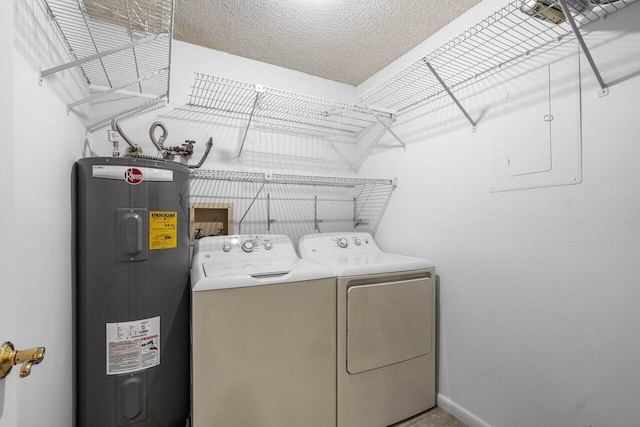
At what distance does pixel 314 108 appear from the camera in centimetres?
221

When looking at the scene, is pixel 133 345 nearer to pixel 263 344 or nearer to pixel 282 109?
pixel 263 344

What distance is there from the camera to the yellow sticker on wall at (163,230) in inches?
52.7

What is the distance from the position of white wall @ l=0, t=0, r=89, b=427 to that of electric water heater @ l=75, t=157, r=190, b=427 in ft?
0.21

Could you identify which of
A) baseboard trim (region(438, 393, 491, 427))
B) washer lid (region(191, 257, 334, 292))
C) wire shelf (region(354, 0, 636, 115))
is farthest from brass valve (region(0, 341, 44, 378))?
baseboard trim (region(438, 393, 491, 427))

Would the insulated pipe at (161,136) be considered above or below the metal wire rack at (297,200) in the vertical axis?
above

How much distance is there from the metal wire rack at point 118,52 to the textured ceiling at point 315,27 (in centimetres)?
27

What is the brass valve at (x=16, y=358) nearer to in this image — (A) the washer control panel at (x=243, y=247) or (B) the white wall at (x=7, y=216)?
(B) the white wall at (x=7, y=216)

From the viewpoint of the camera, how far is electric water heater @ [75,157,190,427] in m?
1.25

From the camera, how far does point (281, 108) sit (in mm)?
2164

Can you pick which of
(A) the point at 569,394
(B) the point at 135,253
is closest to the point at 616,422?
(A) the point at 569,394

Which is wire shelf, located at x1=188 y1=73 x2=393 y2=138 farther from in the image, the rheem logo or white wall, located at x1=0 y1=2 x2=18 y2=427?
white wall, located at x1=0 y1=2 x2=18 y2=427

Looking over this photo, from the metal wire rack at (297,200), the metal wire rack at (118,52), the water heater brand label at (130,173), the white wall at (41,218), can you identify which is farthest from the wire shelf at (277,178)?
the white wall at (41,218)

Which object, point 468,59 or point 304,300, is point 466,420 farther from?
point 468,59

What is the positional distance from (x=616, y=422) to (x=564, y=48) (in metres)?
1.59
